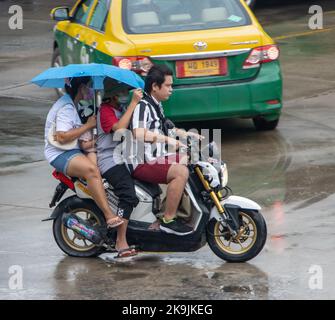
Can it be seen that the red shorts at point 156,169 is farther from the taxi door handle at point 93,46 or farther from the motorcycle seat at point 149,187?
the taxi door handle at point 93,46

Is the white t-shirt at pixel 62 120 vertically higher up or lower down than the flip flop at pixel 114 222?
higher up

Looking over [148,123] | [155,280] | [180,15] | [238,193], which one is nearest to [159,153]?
[148,123]

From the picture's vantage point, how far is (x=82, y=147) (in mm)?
8195

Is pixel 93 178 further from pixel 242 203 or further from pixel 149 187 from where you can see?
pixel 242 203

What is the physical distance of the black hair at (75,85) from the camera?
8227mm

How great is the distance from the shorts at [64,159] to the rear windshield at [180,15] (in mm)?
3658

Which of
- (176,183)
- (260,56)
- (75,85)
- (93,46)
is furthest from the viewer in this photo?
(93,46)

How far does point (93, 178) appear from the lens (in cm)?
801

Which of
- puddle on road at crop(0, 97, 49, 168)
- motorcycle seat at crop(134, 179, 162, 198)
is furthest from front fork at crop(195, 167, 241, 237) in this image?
puddle on road at crop(0, 97, 49, 168)

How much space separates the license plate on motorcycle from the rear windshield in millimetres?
488

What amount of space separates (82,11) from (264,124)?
2.67 metres

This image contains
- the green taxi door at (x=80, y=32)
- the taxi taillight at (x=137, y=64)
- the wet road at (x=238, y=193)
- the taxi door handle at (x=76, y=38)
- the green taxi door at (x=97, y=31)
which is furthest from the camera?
the taxi door handle at (x=76, y=38)

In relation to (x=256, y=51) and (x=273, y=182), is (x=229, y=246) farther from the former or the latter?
(x=256, y=51)

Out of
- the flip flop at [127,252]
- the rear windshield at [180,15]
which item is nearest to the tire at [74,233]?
the flip flop at [127,252]
